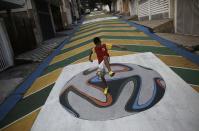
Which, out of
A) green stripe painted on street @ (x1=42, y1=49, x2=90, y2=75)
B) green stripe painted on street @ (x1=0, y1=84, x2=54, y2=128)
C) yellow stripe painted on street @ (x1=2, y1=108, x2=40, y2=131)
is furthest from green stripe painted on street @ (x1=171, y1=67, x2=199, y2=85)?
green stripe painted on street @ (x1=42, y1=49, x2=90, y2=75)

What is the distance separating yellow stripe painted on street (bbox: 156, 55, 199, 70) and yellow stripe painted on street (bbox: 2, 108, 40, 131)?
5.39 m

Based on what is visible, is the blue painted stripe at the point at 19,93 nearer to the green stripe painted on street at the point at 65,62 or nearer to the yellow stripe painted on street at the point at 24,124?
the green stripe painted on street at the point at 65,62

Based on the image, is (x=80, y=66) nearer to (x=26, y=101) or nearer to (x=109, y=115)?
(x=26, y=101)

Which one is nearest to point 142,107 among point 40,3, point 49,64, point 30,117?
point 30,117

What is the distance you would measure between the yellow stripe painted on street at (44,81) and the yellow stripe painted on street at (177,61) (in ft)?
15.5

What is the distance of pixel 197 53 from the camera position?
8.79 m

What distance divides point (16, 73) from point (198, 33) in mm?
9966

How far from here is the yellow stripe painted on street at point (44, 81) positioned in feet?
25.6

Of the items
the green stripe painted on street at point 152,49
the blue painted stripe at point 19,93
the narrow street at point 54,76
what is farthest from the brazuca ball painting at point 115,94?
the green stripe painted on street at point 152,49

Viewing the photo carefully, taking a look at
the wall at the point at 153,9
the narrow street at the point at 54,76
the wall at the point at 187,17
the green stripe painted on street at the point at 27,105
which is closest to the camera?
the narrow street at the point at 54,76

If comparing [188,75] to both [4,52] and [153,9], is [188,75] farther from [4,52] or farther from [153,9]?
[153,9]

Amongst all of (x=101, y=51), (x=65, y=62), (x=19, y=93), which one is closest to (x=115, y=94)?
(x=101, y=51)

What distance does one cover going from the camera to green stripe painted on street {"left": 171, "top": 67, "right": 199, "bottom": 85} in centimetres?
615

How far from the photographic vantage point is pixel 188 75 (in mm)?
6621
